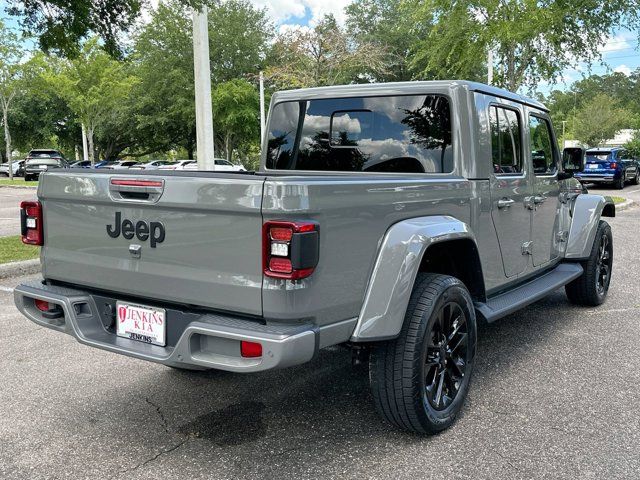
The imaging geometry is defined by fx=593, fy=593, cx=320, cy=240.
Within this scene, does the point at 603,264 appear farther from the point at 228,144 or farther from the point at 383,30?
the point at 383,30

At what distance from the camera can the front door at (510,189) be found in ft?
12.8

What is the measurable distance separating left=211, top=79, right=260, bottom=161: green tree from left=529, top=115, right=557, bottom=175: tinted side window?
30.3m

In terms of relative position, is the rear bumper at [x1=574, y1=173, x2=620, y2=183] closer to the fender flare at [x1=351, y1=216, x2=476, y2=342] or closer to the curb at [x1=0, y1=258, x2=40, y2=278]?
the curb at [x1=0, y1=258, x2=40, y2=278]

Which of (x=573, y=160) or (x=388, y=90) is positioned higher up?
(x=388, y=90)

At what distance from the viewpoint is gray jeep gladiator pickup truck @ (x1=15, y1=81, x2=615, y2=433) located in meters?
2.53

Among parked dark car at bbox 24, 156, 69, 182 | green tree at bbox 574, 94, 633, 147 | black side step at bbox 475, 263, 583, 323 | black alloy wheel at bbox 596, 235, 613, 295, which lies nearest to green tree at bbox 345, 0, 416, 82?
parked dark car at bbox 24, 156, 69, 182

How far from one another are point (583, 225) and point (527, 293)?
4.89 feet

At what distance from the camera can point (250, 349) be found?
2.54 metres

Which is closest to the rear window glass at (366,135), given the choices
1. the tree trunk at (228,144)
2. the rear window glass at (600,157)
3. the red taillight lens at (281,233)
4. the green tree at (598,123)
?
the red taillight lens at (281,233)

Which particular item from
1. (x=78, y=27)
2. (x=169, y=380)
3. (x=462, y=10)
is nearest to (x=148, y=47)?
(x=462, y=10)

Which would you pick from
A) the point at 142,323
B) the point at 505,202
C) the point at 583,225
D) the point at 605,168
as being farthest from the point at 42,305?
the point at 605,168

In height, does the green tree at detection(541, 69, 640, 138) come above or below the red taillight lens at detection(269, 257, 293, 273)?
above

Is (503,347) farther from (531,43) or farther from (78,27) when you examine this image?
(531,43)

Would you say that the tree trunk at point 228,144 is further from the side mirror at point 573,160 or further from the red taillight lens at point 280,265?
the red taillight lens at point 280,265
